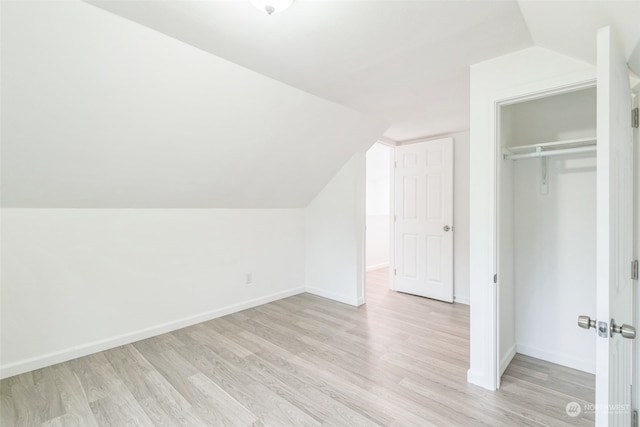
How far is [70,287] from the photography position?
2402 millimetres

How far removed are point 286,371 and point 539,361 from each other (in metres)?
2.01

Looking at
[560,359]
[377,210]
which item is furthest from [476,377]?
[377,210]

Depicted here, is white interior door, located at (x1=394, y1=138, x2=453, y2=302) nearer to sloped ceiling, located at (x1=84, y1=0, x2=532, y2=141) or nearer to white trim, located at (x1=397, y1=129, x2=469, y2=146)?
white trim, located at (x1=397, y1=129, x2=469, y2=146)

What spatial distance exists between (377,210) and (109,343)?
17.2ft

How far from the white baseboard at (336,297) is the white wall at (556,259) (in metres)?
1.69

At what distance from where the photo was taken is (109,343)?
101 inches

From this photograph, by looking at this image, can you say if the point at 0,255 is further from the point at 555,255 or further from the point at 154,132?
the point at 555,255

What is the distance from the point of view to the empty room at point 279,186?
1466 mm

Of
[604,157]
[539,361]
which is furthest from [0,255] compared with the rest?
[539,361]

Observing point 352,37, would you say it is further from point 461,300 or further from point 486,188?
point 461,300

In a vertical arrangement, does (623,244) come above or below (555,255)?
above

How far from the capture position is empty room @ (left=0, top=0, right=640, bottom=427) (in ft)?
4.81

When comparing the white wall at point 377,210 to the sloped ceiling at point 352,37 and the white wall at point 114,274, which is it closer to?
the white wall at point 114,274

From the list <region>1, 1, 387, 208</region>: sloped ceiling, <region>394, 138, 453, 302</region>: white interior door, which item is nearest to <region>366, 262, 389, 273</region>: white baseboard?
<region>394, 138, 453, 302</region>: white interior door
